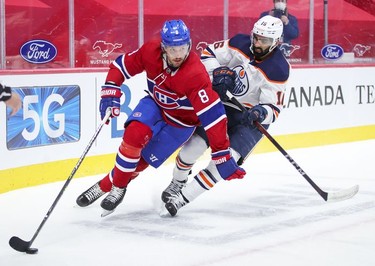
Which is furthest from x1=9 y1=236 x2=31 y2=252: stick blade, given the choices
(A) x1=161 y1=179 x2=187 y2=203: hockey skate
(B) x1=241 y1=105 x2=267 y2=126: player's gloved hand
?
(B) x1=241 y1=105 x2=267 y2=126: player's gloved hand

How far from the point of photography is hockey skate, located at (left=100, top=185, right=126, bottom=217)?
4520 millimetres

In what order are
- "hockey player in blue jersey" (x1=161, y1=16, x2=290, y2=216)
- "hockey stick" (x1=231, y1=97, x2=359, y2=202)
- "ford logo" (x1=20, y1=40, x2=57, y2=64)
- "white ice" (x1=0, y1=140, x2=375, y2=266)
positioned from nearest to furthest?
1. "white ice" (x1=0, y1=140, x2=375, y2=266)
2. "hockey player in blue jersey" (x1=161, y1=16, x2=290, y2=216)
3. "hockey stick" (x1=231, y1=97, x2=359, y2=202)
4. "ford logo" (x1=20, y1=40, x2=57, y2=64)

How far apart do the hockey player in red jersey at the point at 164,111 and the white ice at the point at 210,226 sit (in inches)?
10.3

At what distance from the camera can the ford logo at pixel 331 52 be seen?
8453 mm

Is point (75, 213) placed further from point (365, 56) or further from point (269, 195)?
point (365, 56)

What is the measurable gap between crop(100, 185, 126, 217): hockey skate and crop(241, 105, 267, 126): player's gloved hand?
733 millimetres

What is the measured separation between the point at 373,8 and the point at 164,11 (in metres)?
2.82

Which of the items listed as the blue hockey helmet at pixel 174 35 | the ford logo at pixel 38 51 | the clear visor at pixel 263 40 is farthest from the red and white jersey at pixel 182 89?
the ford logo at pixel 38 51

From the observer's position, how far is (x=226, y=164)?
4.45 metres

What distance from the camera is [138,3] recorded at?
688cm

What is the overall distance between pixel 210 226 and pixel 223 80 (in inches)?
31.5

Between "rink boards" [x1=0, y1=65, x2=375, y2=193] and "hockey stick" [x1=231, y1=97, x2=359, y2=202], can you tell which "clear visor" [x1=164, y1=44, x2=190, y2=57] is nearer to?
"hockey stick" [x1=231, y1=97, x2=359, y2=202]

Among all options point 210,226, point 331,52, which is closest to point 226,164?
point 210,226

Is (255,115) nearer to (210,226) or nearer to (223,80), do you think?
(223,80)
